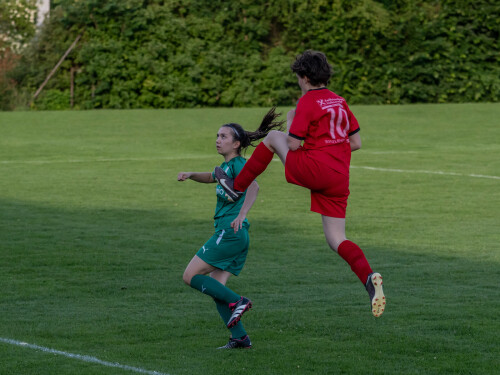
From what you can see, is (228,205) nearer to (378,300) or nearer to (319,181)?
(319,181)

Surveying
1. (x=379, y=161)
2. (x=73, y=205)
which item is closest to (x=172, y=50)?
(x=379, y=161)

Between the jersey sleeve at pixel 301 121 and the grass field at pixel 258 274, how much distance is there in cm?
141

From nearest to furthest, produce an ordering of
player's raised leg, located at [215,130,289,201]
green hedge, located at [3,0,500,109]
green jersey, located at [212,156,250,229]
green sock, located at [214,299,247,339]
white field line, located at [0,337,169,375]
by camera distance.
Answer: white field line, located at [0,337,169,375] < player's raised leg, located at [215,130,289,201] < green jersey, located at [212,156,250,229] < green sock, located at [214,299,247,339] < green hedge, located at [3,0,500,109]

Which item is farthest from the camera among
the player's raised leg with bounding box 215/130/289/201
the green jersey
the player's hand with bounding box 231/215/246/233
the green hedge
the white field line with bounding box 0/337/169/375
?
the green hedge

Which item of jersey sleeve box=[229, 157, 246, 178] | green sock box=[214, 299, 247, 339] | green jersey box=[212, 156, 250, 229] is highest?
jersey sleeve box=[229, 157, 246, 178]

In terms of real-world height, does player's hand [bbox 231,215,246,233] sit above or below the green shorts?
above

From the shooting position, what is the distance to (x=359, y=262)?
5.88 meters

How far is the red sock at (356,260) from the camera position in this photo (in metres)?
5.85

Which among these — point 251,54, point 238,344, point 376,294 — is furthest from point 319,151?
point 251,54

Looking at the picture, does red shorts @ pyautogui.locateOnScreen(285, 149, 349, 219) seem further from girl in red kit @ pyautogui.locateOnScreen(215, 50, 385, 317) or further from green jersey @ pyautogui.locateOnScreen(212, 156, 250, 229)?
green jersey @ pyautogui.locateOnScreen(212, 156, 250, 229)

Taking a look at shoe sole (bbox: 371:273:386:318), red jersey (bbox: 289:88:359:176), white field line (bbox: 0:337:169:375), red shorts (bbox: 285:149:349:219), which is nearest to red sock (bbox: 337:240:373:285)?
shoe sole (bbox: 371:273:386:318)

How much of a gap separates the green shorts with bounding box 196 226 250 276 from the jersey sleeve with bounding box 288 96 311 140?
70 centimetres

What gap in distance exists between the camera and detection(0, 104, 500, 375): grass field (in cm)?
579

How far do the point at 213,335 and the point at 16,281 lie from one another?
286cm
